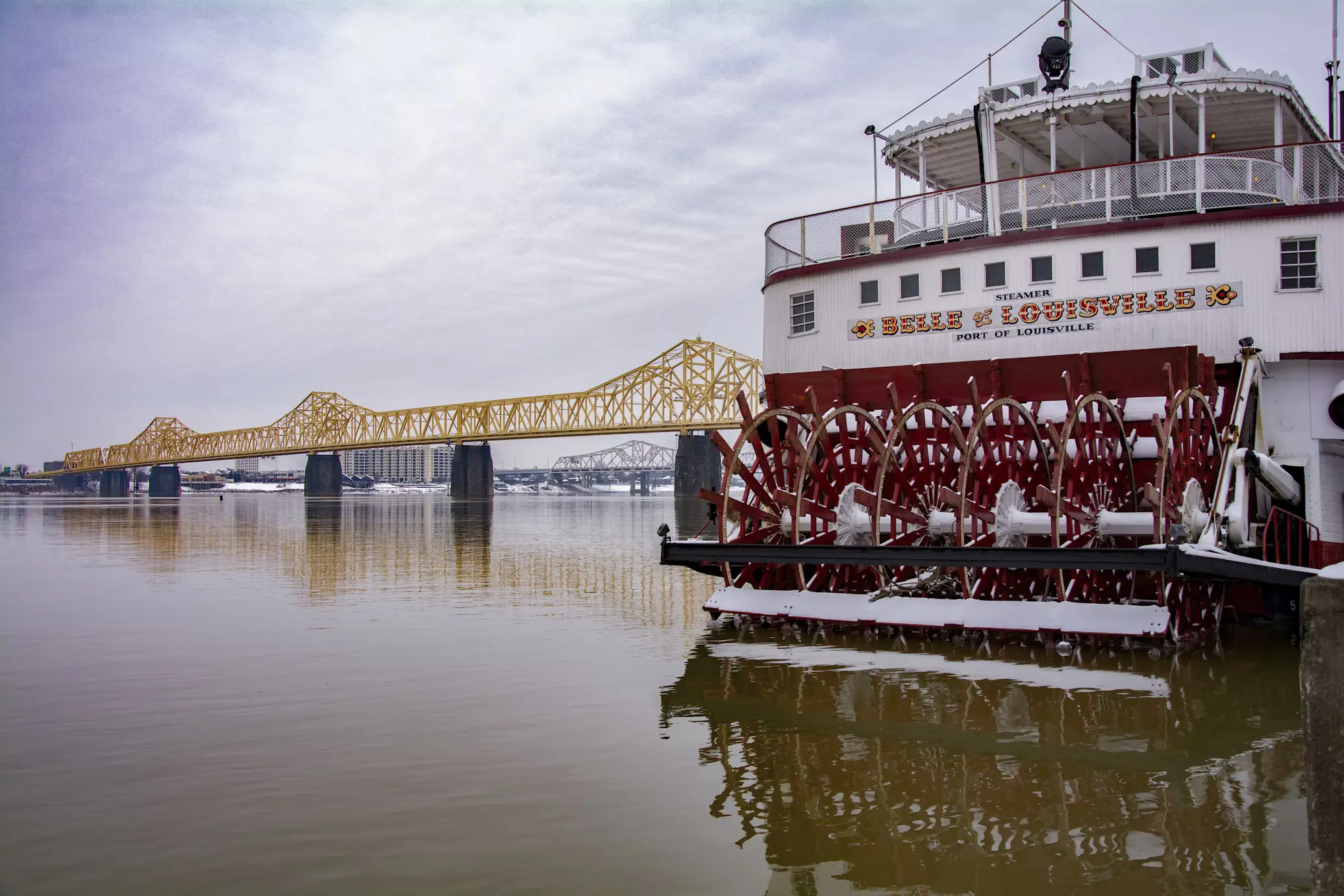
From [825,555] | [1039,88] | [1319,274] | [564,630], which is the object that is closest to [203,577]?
[564,630]

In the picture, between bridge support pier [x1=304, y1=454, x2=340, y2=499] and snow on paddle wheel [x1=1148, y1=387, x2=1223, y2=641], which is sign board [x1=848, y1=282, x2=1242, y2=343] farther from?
bridge support pier [x1=304, y1=454, x2=340, y2=499]

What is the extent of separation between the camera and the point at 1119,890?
4.38 metres

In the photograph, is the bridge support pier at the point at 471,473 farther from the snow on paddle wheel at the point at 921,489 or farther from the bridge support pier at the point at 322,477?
the snow on paddle wheel at the point at 921,489

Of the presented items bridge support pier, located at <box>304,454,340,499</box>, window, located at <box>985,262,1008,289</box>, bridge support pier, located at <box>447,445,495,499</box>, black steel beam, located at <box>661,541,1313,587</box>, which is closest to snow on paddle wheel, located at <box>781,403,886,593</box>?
black steel beam, located at <box>661,541,1313,587</box>

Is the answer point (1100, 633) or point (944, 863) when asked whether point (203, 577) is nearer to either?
point (1100, 633)

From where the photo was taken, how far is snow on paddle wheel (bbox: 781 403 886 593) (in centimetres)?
1078

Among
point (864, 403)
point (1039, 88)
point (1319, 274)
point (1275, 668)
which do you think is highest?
point (1039, 88)

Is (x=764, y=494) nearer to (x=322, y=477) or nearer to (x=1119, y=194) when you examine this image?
(x=1119, y=194)

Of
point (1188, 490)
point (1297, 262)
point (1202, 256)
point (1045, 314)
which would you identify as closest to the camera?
point (1188, 490)

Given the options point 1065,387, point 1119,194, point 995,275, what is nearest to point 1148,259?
point 1119,194

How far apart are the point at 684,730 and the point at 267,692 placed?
319 centimetres

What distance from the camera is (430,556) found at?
22531mm

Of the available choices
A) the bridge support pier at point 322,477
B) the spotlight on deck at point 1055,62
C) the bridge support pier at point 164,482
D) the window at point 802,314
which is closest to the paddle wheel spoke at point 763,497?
the window at point 802,314

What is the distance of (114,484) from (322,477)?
3358cm
